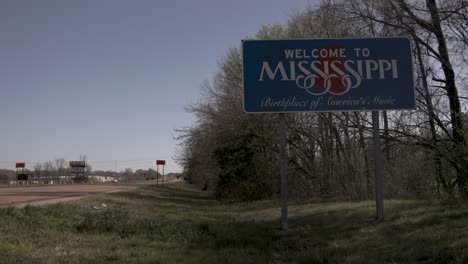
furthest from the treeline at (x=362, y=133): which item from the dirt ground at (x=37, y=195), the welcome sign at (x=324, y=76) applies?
the dirt ground at (x=37, y=195)

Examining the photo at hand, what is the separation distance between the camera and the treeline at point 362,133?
17062mm

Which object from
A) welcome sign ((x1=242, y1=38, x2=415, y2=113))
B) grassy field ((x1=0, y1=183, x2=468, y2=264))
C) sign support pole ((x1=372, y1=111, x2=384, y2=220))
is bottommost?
grassy field ((x1=0, y1=183, x2=468, y2=264))

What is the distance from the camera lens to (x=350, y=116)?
69.8ft

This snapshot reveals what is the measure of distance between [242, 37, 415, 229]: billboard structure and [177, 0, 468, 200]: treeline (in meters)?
3.56

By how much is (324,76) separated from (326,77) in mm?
66

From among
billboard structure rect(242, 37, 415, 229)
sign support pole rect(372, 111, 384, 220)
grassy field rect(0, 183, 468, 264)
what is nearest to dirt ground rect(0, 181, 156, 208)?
grassy field rect(0, 183, 468, 264)

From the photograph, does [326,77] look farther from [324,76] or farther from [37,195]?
[37,195]

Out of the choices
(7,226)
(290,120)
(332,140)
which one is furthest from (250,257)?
(290,120)

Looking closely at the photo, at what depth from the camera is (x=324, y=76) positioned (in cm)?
1160

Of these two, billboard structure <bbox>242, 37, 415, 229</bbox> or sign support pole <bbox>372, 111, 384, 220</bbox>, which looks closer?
sign support pole <bbox>372, 111, 384, 220</bbox>

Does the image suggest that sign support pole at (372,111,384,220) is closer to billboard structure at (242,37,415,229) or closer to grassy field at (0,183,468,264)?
billboard structure at (242,37,415,229)

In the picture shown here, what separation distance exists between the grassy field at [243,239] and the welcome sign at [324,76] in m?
3.06

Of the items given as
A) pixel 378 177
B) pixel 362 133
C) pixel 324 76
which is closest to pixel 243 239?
pixel 378 177

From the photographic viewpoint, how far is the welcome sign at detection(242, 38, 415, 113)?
1153cm
